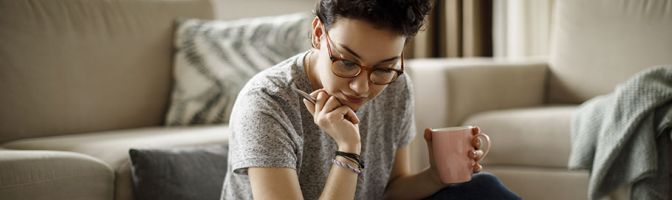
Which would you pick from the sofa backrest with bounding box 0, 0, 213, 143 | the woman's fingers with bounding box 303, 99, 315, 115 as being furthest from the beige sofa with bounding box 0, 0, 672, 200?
the woman's fingers with bounding box 303, 99, 315, 115

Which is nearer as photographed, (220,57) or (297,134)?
(297,134)

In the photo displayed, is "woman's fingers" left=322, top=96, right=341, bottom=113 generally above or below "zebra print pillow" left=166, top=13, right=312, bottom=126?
above

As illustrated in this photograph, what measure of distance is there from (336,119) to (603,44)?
1.87 metres

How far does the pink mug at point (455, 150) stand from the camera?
4.64 ft

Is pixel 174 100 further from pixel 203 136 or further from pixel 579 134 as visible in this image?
pixel 579 134

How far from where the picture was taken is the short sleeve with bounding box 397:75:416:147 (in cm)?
160

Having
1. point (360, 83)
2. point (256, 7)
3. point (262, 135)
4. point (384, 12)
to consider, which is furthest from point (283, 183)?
point (256, 7)

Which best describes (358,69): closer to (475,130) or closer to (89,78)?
(475,130)

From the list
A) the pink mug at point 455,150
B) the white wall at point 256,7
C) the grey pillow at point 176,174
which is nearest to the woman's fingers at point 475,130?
the pink mug at point 455,150

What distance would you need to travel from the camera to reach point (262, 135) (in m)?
1.30

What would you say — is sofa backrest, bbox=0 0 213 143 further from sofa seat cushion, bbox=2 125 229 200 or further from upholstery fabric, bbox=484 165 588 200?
upholstery fabric, bbox=484 165 588 200

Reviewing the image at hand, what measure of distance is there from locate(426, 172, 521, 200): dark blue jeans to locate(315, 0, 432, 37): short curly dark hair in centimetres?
39

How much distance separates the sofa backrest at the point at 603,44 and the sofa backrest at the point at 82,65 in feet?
4.53

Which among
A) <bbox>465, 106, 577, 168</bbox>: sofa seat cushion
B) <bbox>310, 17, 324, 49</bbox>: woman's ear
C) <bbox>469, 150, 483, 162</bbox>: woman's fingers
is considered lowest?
<bbox>465, 106, 577, 168</bbox>: sofa seat cushion
